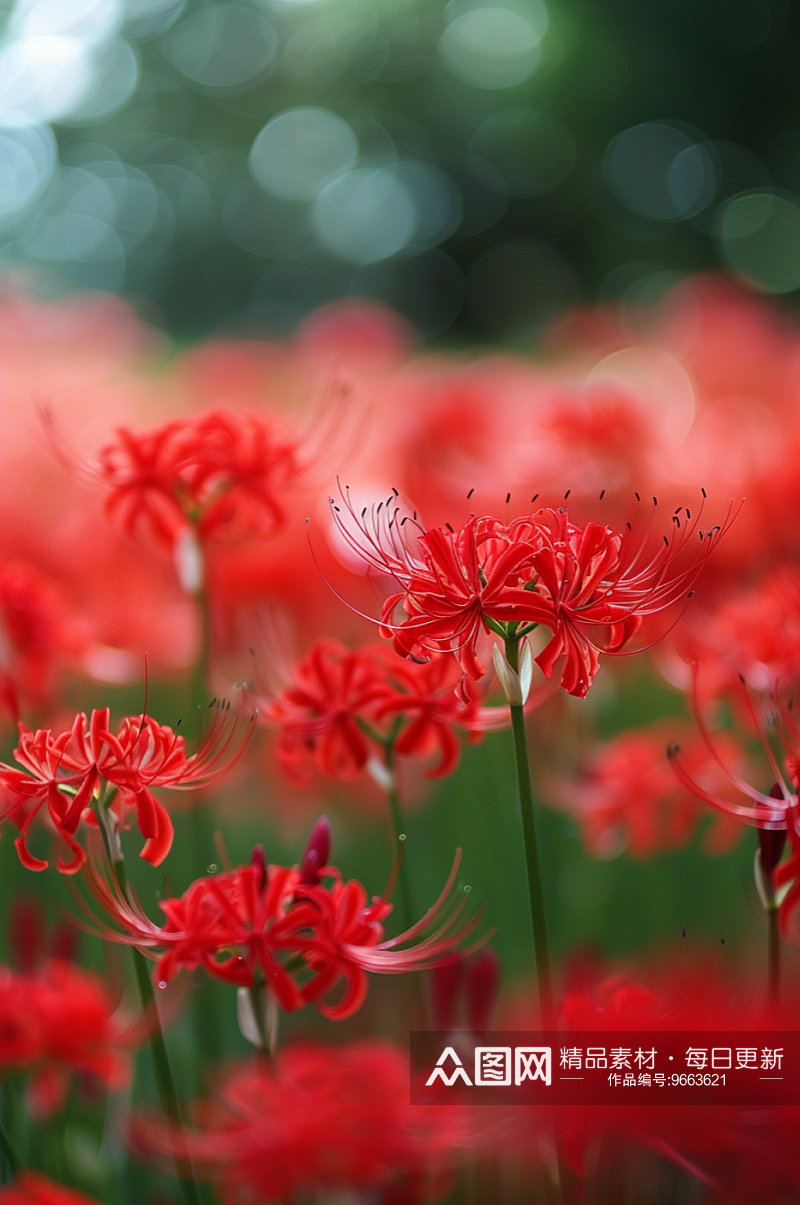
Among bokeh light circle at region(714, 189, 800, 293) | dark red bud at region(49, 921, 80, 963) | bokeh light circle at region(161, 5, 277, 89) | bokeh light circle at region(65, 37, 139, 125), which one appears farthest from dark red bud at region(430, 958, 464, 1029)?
bokeh light circle at region(161, 5, 277, 89)

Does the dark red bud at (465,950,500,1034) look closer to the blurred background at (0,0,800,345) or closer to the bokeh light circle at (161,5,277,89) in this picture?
the blurred background at (0,0,800,345)

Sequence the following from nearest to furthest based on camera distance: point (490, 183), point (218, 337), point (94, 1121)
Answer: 1. point (94, 1121)
2. point (218, 337)
3. point (490, 183)

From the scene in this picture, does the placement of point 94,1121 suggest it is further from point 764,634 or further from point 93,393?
point 93,393

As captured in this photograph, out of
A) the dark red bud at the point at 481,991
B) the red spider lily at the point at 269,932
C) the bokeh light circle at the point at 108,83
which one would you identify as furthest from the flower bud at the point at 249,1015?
the bokeh light circle at the point at 108,83

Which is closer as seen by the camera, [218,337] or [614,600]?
[614,600]

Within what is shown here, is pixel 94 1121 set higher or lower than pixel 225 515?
lower

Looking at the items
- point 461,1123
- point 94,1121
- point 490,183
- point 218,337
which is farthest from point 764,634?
point 490,183

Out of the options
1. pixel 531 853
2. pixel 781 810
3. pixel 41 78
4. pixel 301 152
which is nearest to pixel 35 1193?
pixel 531 853
